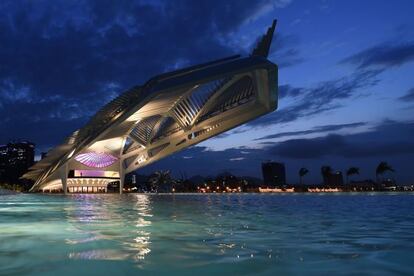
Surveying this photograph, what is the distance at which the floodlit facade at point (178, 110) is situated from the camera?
3403cm

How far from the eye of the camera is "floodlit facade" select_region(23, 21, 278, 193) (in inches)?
1340

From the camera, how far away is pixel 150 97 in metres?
35.3

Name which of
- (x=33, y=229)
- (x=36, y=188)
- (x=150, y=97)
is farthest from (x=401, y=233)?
(x=36, y=188)

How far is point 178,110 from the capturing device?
4978 centimetres

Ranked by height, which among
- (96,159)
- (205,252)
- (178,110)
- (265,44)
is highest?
(265,44)

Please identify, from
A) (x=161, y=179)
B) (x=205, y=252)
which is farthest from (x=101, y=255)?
A: (x=161, y=179)

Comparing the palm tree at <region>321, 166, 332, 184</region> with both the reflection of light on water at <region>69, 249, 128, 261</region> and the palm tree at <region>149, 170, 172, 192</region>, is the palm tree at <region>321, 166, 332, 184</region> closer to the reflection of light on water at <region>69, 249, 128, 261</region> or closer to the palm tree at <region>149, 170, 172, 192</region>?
the palm tree at <region>149, 170, 172, 192</region>

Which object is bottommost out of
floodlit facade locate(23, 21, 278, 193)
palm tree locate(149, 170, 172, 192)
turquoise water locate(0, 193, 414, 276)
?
turquoise water locate(0, 193, 414, 276)

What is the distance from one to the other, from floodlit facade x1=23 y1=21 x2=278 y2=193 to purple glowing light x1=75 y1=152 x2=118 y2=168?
0.66m

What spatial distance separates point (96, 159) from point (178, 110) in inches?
1870

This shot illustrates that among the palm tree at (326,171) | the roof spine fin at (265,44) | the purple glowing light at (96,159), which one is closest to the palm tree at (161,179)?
the purple glowing light at (96,159)

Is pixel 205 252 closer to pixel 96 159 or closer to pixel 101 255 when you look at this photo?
pixel 101 255

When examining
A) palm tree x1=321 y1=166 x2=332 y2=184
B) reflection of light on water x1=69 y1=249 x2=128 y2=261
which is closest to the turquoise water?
reflection of light on water x1=69 y1=249 x2=128 y2=261

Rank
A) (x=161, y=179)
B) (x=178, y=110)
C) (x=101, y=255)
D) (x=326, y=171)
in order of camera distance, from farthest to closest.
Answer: (x=326, y=171) → (x=161, y=179) → (x=178, y=110) → (x=101, y=255)
